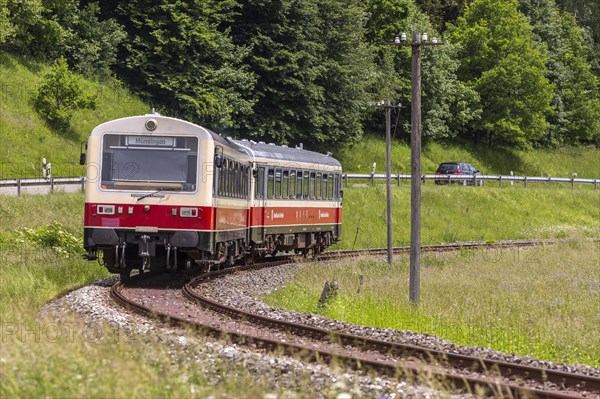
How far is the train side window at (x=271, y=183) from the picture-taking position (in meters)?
28.5

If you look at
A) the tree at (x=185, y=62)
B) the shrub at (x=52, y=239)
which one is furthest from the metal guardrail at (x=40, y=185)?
the tree at (x=185, y=62)

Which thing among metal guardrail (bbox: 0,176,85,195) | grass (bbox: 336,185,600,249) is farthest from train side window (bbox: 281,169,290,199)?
grass (bbox: 336,185,600,249)

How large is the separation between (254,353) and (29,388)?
426cm

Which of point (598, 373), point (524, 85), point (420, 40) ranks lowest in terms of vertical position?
point (598, 373)

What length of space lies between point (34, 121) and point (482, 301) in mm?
29558

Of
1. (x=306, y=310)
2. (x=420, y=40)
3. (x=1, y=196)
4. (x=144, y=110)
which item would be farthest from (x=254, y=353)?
(x=144, y=110)

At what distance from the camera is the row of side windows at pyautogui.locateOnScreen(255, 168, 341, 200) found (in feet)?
92.6

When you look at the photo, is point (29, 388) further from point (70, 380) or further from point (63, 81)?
point (63, 81)

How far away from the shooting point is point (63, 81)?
45.6 meters

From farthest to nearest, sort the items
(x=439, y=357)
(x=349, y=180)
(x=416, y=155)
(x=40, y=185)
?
(x=349, y=180), (x=40, y=185), (x=416, y=155), (x=439, y=357)

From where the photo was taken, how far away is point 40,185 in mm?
36312

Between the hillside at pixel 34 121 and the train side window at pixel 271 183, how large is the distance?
613 inches

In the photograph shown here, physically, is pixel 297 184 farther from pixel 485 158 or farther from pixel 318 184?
pixel 485 158

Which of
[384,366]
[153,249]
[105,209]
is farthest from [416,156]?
[384,366]
